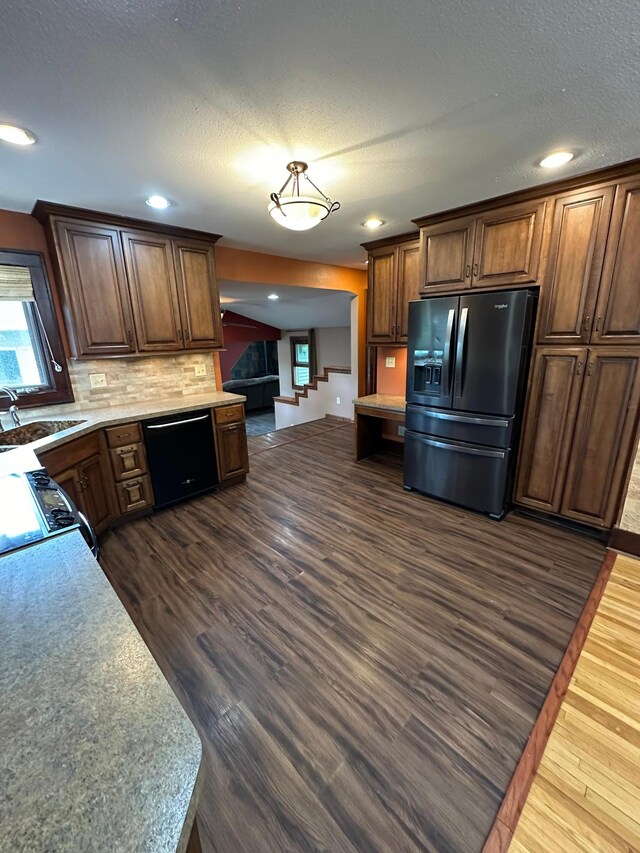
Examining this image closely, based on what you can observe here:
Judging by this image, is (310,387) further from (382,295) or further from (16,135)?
(16,135)

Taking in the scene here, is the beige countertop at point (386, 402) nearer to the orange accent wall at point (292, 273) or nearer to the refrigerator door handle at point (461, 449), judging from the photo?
the refrigerator door handle at point (461, 449)

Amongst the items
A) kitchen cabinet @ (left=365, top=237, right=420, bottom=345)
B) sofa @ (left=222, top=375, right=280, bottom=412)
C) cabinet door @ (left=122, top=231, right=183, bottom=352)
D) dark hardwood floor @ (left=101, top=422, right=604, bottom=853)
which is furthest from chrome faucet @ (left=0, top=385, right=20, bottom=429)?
sofa @ (left=222, top=375, right=280, bottom=412)

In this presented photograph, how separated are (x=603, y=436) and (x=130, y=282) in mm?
3711

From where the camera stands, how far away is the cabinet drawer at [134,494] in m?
2.81

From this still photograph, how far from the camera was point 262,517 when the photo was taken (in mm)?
3012

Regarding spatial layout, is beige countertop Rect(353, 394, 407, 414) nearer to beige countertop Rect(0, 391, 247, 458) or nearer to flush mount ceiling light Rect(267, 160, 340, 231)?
beige countertop Rect(0, 391, 247, 458)

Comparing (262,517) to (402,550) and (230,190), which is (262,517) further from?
(230,190)

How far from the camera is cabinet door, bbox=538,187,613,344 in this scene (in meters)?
2.25

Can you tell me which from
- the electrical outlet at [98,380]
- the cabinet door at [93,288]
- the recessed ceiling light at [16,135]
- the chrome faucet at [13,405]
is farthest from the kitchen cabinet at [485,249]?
the chrome faucet at [13,405]

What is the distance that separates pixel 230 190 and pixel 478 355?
2073mm

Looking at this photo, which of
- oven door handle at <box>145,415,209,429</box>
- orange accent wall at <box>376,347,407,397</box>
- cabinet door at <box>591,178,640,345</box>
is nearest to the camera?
cabinet door at <box>591,178,640,345</box>

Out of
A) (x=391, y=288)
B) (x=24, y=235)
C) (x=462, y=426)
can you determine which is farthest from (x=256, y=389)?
(x=462, y=426)

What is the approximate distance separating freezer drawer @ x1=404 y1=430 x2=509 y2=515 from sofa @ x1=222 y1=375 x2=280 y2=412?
21.2ft

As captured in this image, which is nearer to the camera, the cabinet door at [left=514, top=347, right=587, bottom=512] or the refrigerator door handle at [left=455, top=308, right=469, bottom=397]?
the cabinet door at [left=514, top=347, right=587, bottom=512]
